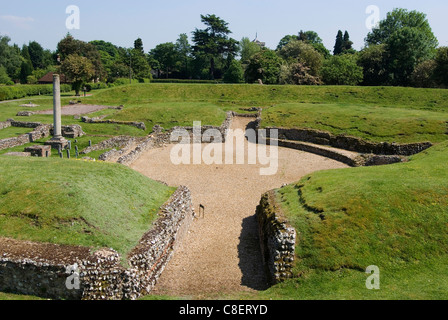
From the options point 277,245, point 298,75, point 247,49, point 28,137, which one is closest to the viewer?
point 277,245

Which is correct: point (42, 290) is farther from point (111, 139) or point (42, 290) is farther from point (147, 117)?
point (147, 117)

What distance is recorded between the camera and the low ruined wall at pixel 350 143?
103 feet

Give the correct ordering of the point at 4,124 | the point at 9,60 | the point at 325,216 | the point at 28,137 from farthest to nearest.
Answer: the point at 9,60
the point at 4,124
the point at 28,137
the point at 325,216

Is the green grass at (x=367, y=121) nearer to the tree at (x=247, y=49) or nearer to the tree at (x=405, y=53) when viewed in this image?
the tree at (x=405, y=53)

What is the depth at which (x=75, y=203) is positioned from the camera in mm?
14492

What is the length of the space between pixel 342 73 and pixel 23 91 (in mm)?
53774

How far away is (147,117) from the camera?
143 feet

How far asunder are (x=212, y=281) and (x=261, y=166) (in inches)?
652

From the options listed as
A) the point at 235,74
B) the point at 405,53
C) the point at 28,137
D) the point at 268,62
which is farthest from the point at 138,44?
the point at 28,137

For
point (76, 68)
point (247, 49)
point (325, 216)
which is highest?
point (247, 49)

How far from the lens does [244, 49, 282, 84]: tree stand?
68125 mm

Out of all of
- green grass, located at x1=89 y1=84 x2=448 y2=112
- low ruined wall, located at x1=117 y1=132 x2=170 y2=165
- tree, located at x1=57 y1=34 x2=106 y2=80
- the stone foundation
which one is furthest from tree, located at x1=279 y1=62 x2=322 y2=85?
the stone foundation

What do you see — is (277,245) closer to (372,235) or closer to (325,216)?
(325,216)

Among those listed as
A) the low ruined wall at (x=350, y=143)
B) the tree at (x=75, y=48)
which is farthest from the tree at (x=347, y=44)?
the low ruined wall at (x=350, y=143)
